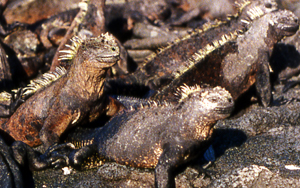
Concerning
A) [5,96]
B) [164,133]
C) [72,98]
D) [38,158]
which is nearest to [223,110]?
[164,133]

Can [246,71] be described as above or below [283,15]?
below

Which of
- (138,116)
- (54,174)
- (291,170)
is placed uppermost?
(138,116)

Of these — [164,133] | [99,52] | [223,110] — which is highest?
[99,52]

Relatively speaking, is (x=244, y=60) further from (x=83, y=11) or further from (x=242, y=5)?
(x=83, y=11)

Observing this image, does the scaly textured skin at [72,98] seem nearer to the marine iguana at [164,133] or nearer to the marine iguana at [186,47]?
the marine iguana at [164,133]

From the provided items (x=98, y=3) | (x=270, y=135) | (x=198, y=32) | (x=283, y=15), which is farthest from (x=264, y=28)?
(x=98, y=3)

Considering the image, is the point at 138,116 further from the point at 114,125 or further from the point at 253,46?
the point at 253,46
